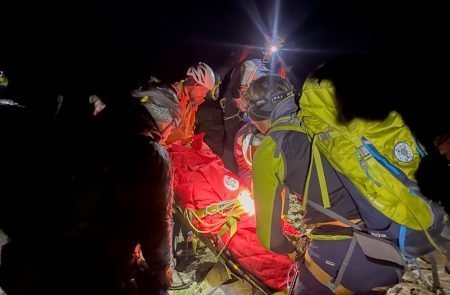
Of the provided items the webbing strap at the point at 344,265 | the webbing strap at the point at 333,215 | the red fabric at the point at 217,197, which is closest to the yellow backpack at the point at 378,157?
the webbing strap at the point at 333,215

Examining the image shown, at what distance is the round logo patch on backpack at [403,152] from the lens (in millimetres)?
1689

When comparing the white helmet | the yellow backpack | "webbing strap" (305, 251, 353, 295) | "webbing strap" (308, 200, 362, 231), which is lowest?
"webbing strap" (305, 251, 353, 295)

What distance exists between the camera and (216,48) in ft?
38.2

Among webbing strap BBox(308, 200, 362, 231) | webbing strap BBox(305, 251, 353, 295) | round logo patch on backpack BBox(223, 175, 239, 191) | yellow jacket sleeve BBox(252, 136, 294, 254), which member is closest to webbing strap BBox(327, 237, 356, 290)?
webbing strap BBox(305, 251, 353, 295)

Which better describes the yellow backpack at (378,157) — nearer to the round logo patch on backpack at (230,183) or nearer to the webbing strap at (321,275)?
the webbing strap at (321,275)

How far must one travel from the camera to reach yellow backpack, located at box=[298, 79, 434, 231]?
65.5 inches

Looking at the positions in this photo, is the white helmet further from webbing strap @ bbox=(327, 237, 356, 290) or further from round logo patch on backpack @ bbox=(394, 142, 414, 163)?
round logo patch on backpack @ bbox=(394, 142, 414, 163)

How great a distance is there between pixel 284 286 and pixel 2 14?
154 inches

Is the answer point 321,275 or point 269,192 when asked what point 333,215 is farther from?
point 321,275

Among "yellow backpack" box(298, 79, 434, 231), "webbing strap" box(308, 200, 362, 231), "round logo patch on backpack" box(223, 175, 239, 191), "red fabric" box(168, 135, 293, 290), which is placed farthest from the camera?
"round logo patch on backpack" box(223, 175, 239, 191)

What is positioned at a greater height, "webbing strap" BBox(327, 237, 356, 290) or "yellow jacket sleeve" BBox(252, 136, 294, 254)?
"yellow jacket sleeve" BBox(252, 136, 294, 254)

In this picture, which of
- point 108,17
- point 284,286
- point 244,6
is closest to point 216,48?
point 244,6

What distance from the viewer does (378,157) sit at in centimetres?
169

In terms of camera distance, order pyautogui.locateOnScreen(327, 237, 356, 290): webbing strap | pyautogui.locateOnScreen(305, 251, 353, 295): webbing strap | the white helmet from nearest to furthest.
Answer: pyautogui.locateOnScreen(327, 237, 356, 290): webbing strap → pyautogui.locateOnScreen(305, 251, 353, 295): webbing strap → the white helmet
